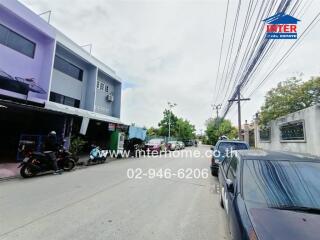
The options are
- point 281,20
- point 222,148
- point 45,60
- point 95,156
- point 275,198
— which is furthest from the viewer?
point 45,60

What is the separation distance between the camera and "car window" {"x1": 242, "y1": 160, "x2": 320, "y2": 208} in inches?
97.2

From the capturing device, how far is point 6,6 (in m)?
11.8

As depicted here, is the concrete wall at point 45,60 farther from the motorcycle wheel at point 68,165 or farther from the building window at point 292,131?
the building window at point 292,131

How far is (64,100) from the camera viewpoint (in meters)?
17.8

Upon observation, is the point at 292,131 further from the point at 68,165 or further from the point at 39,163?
the point at 39,163

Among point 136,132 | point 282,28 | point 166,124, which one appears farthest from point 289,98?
point 166,124

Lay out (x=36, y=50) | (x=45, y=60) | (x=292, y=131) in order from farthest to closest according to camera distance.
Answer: (x=292, y=131) → (x=45, y=60) → (x=36, y=50)

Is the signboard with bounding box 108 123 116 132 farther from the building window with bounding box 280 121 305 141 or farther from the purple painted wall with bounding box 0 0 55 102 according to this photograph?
the building window with bounding box 280 121 305 141

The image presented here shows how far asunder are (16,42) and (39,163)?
9.38m

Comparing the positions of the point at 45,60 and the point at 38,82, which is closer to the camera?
the point at 38,82

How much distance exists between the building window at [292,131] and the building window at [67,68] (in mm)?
19259

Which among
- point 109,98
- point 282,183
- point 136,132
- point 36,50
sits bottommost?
point 282,183

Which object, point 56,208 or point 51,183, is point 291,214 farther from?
point 51,183

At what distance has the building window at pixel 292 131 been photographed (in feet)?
46.1
